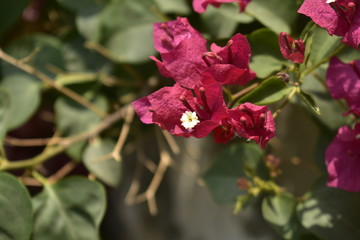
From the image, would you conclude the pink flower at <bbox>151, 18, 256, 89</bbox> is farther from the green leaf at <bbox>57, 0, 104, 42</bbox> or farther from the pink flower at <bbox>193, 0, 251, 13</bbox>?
the green leaf at <bbox>57, 0, 104, 42</bbox>

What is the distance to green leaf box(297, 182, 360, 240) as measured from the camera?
25.1 inches

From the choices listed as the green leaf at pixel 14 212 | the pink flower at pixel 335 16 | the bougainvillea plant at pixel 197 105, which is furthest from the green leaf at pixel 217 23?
the green leaf at pixel 14 212

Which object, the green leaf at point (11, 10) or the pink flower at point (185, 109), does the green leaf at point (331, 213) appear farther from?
the green leaf at point (11, 10)

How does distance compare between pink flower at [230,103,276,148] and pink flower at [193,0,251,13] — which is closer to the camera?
pink flower at [230,103,276,148]

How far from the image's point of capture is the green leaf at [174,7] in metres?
0.79

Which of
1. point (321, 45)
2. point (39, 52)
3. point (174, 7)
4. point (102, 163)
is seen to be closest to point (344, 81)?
point (321, 45)

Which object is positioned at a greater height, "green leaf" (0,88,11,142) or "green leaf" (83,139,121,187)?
"green leaf" (0,88,11,142)

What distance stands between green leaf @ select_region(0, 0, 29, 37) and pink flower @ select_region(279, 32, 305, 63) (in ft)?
1.83

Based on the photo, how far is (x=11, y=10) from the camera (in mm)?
879

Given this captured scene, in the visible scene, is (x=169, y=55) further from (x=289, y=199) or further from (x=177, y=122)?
(x=289, y=199)

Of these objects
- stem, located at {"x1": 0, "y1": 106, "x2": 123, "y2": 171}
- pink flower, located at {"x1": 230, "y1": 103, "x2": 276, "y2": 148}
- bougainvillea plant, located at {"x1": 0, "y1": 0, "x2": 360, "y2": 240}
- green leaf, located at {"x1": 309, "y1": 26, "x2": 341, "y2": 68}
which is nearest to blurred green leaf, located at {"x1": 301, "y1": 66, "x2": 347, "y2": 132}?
bougainvillea plant, located at {"x1": 0, "y1": 0, "x2": 360, "y2": 240}

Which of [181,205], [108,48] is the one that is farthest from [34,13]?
[181,205]

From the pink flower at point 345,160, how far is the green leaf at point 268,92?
0.11 metres

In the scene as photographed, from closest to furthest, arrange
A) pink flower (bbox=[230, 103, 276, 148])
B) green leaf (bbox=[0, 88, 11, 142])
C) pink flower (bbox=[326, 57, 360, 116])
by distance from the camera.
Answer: pink flower (bbox=[230, 103, 276, 148])
pink flower (bbox=[326, 57, 360, 116])
green leaf (bbox=[0, 88, 11, 142])
